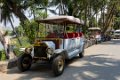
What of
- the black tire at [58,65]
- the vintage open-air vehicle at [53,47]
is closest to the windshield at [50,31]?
the vintage open-air vehicle at [53,47]

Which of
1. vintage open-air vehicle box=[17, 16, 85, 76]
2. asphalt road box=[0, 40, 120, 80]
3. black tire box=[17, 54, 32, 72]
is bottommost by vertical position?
asphalt road box=[0, 40, 120, 80]

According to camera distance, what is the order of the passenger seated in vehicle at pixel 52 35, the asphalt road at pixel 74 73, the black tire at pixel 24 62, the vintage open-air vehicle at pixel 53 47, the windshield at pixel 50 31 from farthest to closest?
the windshield at pixel 50 31 < the passenger seated in vehicle at pixel 52 35 < the black tire at pixel 24 62 < the vintage open-air vehicle at pixel 53 47 < the asphalt road at pixel 74 73

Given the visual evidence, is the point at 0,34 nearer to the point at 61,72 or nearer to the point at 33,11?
the point at 61,72

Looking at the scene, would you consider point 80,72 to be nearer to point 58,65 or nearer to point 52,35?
point 58,65

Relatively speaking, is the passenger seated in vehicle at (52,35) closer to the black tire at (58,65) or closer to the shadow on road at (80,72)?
the shadow on road at (80,72)

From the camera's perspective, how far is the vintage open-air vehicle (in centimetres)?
1147

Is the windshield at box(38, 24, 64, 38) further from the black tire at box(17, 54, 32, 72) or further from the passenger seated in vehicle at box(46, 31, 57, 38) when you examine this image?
the black tire at box(17, 54, 32, 72)

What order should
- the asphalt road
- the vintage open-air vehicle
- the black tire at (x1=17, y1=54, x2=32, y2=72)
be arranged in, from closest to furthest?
the asphalt road
the vintage open-air vehicle
the black tire at (x1=17, y1=54, x2=32, y2=72)

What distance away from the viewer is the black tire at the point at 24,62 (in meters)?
11.8

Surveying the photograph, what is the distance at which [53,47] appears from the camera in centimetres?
1195

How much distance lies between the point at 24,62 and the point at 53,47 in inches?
55.3

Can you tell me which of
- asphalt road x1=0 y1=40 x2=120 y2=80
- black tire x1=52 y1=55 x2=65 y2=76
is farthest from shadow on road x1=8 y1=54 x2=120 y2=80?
black tire x1=52 y1=55 x2=65 y2=76

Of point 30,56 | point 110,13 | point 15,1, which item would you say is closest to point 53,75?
point 30,56

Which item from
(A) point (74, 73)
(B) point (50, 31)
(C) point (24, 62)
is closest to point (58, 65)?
(A) point (74, 73)
